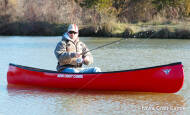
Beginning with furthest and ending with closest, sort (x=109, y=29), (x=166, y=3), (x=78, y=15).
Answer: (x=166, y=3) < (x=78, y=15) < (x=109, y=29)

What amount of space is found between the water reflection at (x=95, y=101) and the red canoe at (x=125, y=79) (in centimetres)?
12

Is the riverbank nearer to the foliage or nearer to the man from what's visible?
the foliage

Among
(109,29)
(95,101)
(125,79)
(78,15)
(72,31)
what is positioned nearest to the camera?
(95,101)

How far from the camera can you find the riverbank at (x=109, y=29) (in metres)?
21.0

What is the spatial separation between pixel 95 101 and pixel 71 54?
39.4 inches

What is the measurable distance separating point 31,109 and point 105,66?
490 centimetres

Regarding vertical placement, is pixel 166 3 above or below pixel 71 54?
above

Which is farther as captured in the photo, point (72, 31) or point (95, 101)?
point (72, 31)

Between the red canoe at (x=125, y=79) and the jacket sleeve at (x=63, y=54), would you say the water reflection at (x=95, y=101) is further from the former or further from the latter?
the jacket sleeve at (x=63, y=54)

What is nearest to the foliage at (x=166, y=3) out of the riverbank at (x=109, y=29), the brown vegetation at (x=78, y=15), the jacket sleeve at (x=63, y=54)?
the brown vegetation at (x=78, y=15)

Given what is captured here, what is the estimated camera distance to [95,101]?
24.5 feet

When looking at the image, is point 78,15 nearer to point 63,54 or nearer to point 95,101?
point 63,54

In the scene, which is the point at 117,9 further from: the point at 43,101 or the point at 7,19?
the point at 43,101

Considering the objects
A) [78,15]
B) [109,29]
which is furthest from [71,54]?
[78,15]
